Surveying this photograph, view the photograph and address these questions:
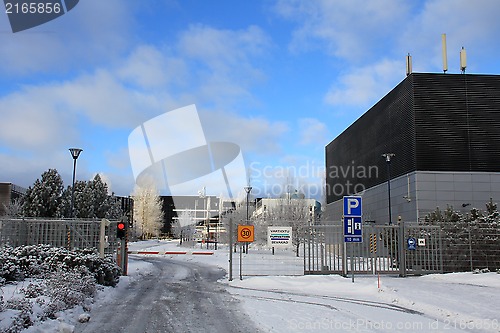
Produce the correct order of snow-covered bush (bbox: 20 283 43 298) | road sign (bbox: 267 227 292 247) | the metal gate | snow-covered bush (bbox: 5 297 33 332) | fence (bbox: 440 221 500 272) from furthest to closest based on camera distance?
1. fence (bbox: 440 221 500 272)
2. the metal gate
3. road sign (bbox: 267 227 292 247)
4. snow-covered bush (bbox: 20 283 43 298)
5. snow-covered bush (bbox: 5 297 33 332)

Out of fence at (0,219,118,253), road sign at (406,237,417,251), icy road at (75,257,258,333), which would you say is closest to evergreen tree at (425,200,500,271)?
road sign at (406,237,417,251)

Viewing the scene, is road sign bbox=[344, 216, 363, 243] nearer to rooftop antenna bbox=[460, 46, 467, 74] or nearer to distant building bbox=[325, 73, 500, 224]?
distant building bbox=[325, 73, 500, 224]

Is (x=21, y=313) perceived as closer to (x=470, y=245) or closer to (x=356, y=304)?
(x=356, y=304)

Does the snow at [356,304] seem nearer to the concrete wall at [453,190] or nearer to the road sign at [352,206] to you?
the road sign at [352,206]

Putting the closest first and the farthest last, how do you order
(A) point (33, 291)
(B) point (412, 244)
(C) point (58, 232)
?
(A) point (33, 291)
(C) point (58, 232)
(B) point (412, 244)

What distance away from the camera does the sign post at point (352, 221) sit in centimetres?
1588

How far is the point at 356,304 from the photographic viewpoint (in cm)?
1213

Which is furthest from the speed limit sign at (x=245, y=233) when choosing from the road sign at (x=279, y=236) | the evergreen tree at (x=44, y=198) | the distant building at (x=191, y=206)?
the distant building at (x=191, y=206)

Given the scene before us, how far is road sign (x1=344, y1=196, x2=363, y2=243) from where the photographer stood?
1588 centimetres

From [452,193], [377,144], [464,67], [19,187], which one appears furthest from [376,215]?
[19,187]

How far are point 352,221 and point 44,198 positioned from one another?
23.9 metres

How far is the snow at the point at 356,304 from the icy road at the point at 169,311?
0.41 m

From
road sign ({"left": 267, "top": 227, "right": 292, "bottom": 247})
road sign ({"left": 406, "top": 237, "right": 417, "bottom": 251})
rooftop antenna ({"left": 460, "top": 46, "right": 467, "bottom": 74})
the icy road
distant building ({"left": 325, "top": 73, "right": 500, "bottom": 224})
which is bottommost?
the icy road

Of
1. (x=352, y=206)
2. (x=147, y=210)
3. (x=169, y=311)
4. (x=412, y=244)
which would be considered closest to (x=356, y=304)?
(x=352, y=206)
